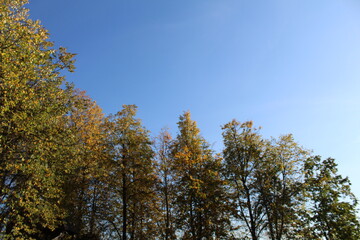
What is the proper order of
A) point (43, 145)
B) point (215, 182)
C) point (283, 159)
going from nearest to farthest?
point (43, 145)
point (215, 182)
point (283, 159)

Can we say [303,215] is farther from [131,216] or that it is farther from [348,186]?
[131,216]

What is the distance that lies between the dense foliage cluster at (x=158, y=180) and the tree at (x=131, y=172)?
9 cm

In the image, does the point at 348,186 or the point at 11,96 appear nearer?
the point at 11,96

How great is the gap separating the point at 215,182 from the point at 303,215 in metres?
10.00

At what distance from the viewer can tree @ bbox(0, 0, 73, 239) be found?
448 inches

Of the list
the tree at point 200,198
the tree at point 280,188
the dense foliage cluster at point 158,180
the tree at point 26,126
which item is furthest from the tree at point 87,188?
the tree at point 280,188

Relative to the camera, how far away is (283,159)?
955 inches

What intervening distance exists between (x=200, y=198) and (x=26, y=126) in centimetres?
1279

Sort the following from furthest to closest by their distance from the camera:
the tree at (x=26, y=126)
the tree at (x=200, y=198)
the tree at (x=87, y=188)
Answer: the tree at (x=87, y=188) < the tree at (x=200, y=198) < the tree at (x=26, y=126)

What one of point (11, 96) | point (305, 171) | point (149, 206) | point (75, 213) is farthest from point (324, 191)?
point (11, 96)

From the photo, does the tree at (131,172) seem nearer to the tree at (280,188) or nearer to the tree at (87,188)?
the tree at (87,188)

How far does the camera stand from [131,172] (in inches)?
832

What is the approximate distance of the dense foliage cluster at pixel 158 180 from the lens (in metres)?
14.0

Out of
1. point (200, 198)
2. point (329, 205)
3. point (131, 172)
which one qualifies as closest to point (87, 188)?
point (131, 172)
